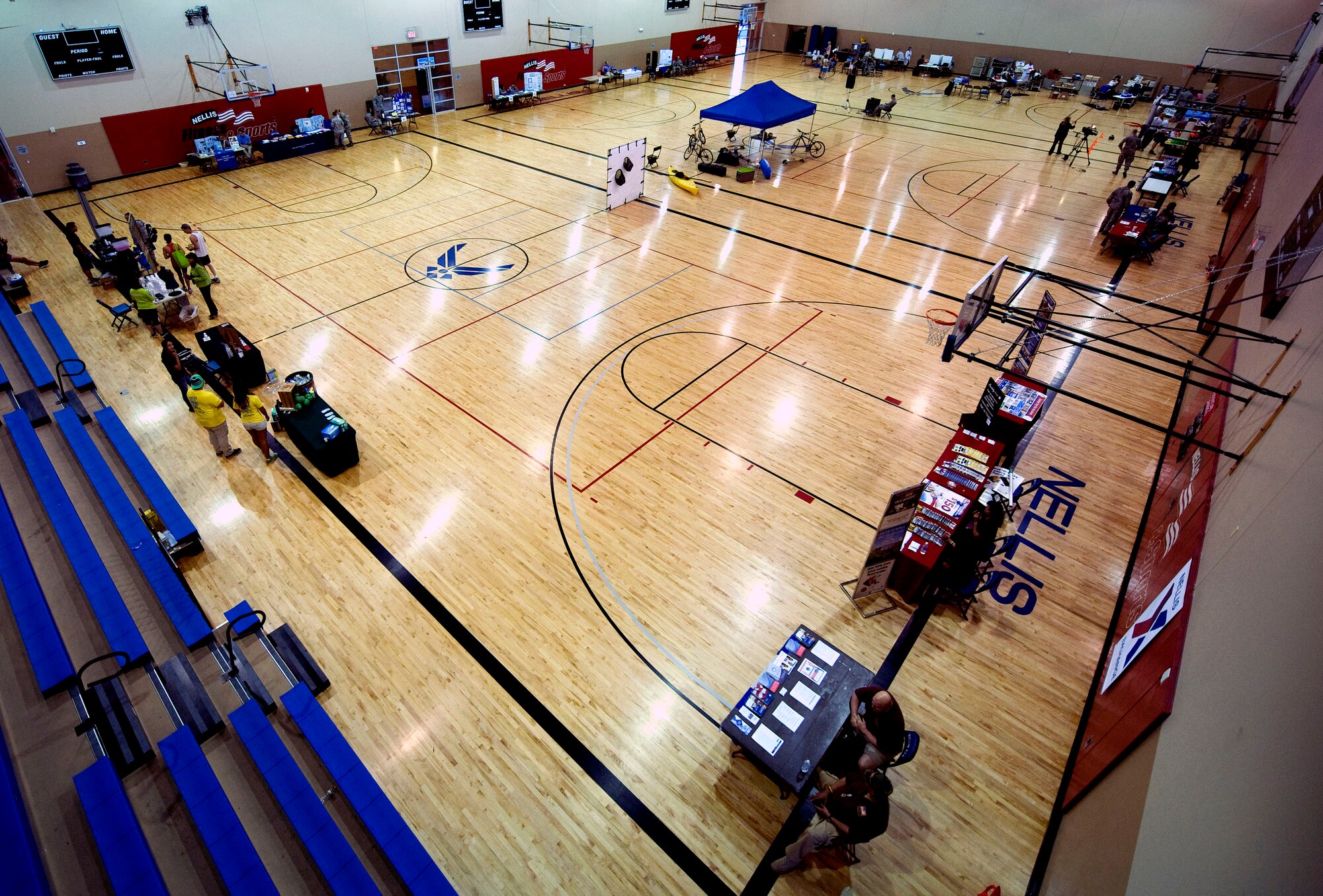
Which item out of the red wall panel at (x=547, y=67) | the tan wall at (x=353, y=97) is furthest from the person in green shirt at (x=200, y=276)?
the red wall panel at (x=547, y=67)

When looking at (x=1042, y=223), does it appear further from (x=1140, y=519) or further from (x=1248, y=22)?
(x=1248, y=22)

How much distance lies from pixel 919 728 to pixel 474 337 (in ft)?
32.1

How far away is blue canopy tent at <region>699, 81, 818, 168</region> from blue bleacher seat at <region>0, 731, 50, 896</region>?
20092mm

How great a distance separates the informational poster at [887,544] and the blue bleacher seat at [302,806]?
5.64 metres

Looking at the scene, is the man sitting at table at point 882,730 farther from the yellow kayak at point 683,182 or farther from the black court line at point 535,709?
the yellow kayak at point 683,182

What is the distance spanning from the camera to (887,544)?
711 centimetres

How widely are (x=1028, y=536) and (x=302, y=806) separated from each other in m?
9.09

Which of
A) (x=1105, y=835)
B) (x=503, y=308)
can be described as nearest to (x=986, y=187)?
(x=503, y=308)

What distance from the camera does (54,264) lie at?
45.0ft

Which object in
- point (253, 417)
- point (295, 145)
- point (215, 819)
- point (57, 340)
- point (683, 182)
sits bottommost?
point (215, 819)

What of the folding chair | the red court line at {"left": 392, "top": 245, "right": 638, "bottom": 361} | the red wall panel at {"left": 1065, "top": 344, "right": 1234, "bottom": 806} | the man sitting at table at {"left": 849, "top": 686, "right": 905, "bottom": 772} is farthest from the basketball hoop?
the folding chair

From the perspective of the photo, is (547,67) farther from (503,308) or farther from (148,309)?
(148,309)

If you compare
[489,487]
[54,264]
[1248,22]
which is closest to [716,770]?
[489,487]

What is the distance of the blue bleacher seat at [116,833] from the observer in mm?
4539
